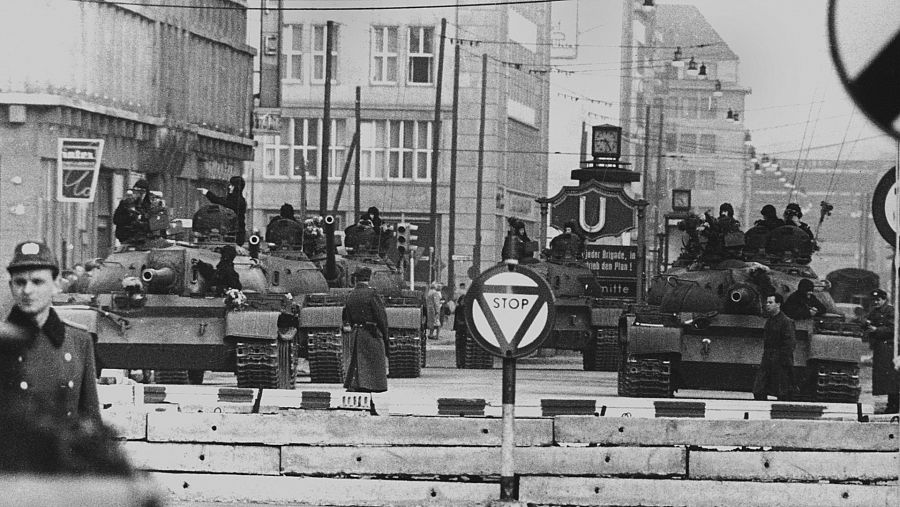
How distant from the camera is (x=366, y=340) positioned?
23.9 metres

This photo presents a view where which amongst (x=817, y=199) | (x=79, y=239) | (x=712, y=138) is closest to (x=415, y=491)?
(x=79, y=239)

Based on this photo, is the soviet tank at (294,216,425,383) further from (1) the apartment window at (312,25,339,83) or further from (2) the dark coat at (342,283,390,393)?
(1) the apartment window at (312,25,339,83)

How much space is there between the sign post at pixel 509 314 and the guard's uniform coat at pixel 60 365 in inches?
181

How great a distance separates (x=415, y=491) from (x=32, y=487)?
10373 mm

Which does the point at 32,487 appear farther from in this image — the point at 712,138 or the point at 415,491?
the point at 712,138

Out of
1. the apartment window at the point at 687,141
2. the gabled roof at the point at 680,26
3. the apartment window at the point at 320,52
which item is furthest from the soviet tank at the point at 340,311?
the apartment window at the point at 687,141

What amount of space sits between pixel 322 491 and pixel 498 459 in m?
1.11

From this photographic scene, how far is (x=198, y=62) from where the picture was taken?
54438 mm

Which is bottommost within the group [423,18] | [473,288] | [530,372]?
[530,372]

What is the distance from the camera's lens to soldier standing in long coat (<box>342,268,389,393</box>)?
23734 mm

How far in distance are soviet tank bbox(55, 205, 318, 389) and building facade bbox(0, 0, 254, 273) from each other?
1524 centimetres

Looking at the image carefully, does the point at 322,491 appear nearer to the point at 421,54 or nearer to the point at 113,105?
the point at 113,105

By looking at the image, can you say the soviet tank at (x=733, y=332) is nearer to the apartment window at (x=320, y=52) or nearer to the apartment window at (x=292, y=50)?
the apartment window at (x=320, y=52)

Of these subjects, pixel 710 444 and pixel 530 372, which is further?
pixel 530 372
